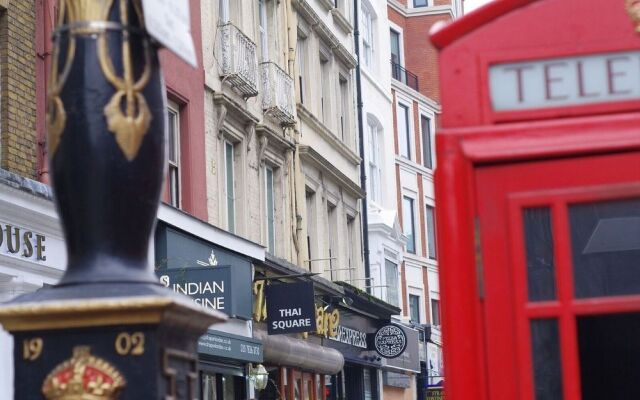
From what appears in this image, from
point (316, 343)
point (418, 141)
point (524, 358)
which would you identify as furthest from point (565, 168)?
point (418, 141)

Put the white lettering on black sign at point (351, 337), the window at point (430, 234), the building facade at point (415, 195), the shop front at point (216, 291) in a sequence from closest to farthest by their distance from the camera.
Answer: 1. the shop front at point (216, 291)
2. the white lettering on black sign at point (351, 337)
3. the building facade at point (415, 195)
4. the window at point (430, 234)

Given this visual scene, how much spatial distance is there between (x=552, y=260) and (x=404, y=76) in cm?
4415

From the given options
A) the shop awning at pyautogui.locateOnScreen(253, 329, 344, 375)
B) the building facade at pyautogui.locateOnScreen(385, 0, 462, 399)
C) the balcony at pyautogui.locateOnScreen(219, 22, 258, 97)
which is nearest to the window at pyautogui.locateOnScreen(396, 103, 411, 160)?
the building facade at pyautogui.locateOnScreen(385, 0, 462, 399)

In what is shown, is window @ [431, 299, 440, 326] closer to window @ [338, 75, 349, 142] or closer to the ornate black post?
window @ [338, 75, 349, 142]

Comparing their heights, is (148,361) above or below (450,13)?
below

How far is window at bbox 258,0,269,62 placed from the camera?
1037 inches

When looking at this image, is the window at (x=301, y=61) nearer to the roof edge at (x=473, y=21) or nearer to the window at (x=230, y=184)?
the window at (x=230, y=184)

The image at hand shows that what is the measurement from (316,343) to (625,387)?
23.0 m

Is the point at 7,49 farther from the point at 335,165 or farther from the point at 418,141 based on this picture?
the point at 418,141

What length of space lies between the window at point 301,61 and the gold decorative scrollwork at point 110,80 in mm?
24921

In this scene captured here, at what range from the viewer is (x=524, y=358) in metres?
4.79

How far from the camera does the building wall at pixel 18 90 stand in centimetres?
1549

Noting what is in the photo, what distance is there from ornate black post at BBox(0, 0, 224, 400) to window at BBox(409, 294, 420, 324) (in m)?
40.2

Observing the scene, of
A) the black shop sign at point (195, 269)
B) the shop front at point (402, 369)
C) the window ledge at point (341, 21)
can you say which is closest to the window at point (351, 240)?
the shop front at point (402, 369)
